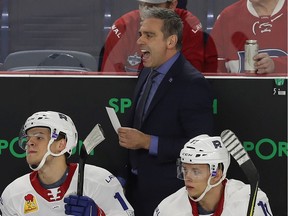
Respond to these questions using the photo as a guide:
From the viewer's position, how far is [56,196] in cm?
767

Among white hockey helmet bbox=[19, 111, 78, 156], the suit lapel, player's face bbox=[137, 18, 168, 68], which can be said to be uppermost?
player's face bbox=[137, 18, 168, 68]

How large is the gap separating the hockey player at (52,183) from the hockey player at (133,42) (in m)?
0.81

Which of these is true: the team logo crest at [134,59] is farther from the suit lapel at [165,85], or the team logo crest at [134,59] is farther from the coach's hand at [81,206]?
the coach's hand at [81,206]

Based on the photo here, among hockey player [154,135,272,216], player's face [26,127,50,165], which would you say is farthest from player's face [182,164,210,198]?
player's face [26,127,50,165]

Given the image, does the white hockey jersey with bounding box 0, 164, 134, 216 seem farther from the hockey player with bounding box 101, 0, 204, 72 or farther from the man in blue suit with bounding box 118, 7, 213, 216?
the hockey player with bounding box 101, 0, 204, 72

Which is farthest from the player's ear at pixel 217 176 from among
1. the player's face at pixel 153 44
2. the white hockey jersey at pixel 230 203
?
the player's face at pixel 153 44

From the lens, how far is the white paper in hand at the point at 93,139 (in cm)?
762

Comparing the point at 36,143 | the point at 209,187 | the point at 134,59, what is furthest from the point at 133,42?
the point at 209,187

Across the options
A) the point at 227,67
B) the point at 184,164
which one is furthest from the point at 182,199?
the point at 227,67

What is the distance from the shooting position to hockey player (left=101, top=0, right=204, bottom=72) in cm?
833

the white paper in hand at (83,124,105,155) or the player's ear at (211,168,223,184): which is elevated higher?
the white paper in hand at (83,124,105,155)

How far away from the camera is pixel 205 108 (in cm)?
791

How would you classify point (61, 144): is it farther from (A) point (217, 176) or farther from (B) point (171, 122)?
(A) point (217, 176)

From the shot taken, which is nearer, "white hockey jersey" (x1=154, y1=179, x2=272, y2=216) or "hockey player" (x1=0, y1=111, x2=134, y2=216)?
"white hockey jersey" (x1=154, y1=179, x2=272, y2=216)
